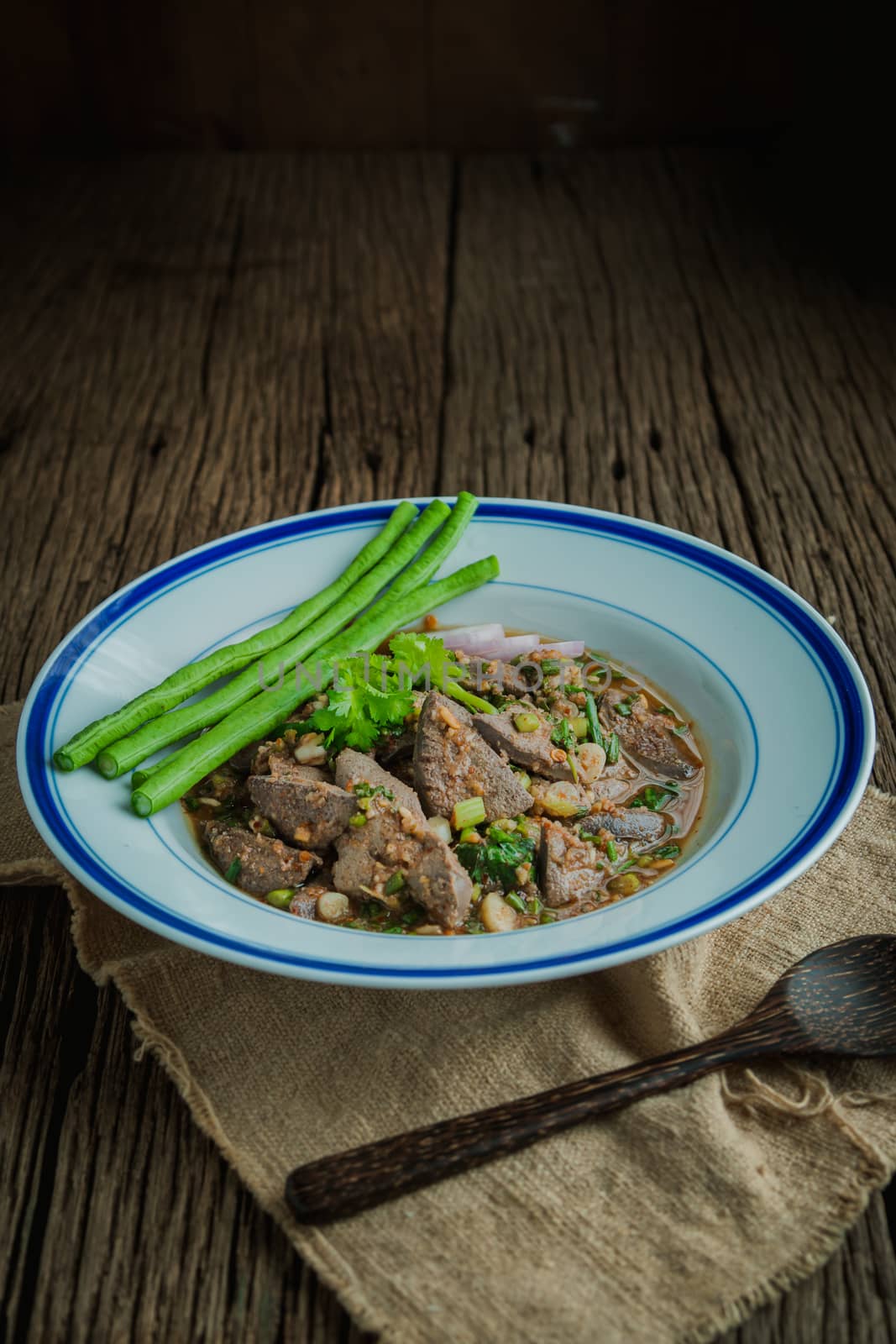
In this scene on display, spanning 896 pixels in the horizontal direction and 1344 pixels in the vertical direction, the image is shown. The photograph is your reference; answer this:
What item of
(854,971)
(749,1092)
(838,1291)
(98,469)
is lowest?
(838,1291)

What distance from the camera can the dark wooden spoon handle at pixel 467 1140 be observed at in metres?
2.24

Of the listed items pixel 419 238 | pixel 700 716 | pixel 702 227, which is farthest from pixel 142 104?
pixel 700 716

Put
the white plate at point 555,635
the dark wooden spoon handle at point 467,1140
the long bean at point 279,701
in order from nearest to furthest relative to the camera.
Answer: the dark wooden spoon handle at point 467,1140 → the white plate at point 555,635 → the long bean at point 279,701

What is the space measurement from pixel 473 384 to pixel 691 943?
3222mm

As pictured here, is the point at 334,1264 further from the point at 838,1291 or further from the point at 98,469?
the point at 98,469

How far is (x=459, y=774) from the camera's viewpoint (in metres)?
2.92

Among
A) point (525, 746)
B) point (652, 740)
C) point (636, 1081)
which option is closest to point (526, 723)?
point (525, 746)

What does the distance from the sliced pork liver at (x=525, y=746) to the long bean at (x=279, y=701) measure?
42 centimetres

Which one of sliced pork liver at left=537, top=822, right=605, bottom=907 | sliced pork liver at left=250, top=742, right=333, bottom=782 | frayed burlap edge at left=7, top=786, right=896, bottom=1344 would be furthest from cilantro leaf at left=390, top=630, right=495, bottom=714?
frayed burlap edge at left=7, top=786, right=896, bottom=1344

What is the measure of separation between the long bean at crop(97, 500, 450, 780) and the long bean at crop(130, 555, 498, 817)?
37mm

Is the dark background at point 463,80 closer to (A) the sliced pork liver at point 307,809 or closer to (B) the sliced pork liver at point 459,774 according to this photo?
(B) the sliced pork liver at point 459,774

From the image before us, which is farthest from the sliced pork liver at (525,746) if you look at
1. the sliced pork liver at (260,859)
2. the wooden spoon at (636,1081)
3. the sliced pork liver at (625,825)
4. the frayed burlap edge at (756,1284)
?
the frayed burlap edge at (756,1284)

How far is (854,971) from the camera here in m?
2.62

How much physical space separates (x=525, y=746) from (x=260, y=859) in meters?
0.68
